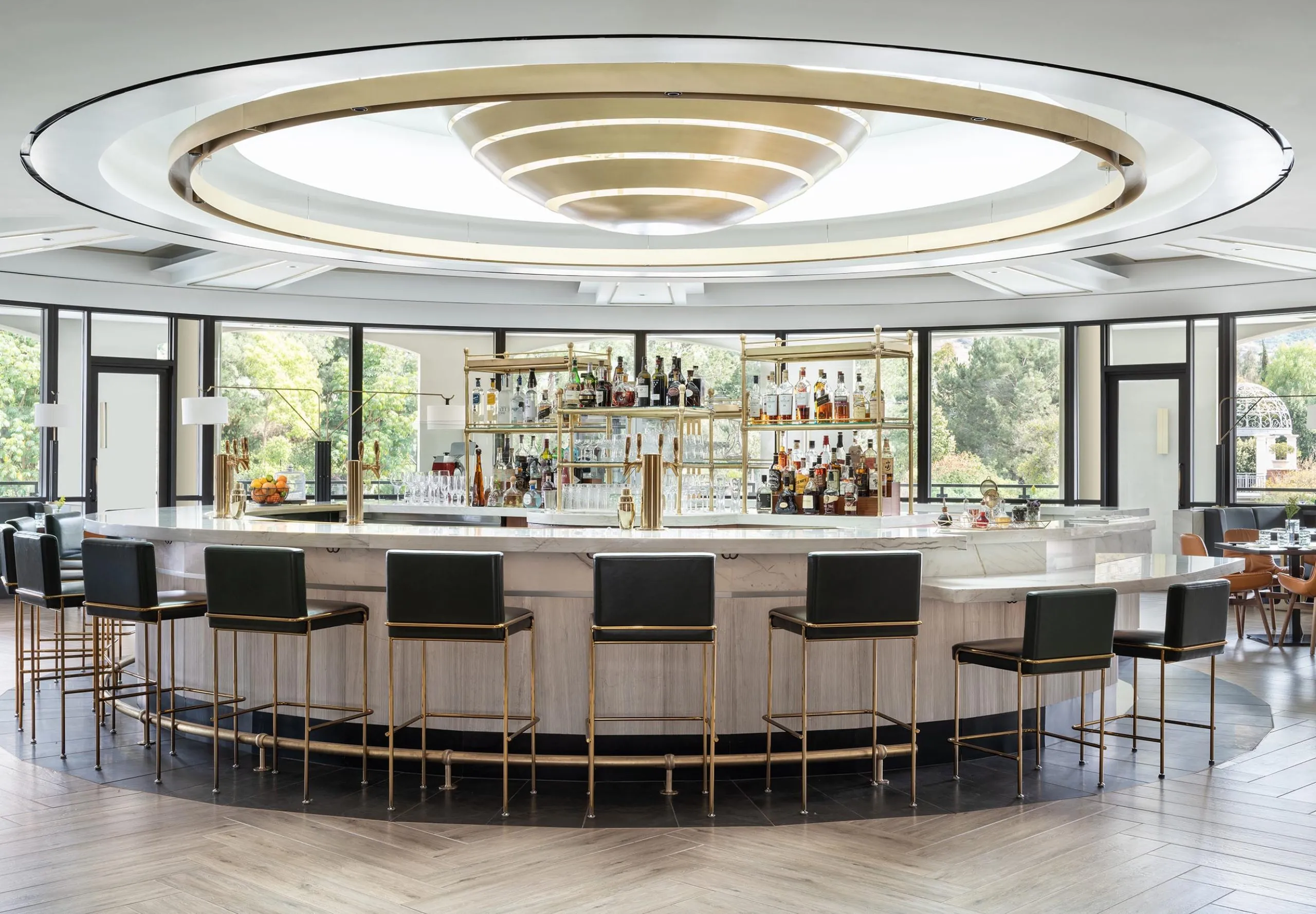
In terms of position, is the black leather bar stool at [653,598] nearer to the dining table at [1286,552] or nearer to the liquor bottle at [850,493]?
the liquor bottle at [850,493]

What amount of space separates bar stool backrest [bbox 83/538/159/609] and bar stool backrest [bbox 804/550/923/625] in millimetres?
2970

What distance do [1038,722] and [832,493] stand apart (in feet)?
8.16

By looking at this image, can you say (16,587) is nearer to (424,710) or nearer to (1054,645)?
(424,710)

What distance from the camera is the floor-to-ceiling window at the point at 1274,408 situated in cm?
1057

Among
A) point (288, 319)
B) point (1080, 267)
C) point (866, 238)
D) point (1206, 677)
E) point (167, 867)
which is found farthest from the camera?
point (288, 319)

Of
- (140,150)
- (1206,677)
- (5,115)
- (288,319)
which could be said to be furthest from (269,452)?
(1206,677)

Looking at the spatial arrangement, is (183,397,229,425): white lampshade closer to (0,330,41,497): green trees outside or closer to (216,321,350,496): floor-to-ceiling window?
(216,321,350,496): floor-to-ceiling window

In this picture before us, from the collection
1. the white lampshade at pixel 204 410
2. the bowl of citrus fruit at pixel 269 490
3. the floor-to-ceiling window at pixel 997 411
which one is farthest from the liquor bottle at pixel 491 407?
the floor-to-ceiling window at pixel 997 411

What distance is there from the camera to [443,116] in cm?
665

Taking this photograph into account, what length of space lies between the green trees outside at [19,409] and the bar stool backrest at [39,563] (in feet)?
Answer: 19.0

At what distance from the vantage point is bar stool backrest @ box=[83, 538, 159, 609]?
190 inches

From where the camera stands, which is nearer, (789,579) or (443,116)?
(789,579)

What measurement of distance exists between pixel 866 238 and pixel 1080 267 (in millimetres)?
2694

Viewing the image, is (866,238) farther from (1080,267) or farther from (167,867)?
(167,867)
